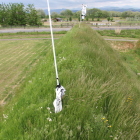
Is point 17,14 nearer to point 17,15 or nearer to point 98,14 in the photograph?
point 17,15

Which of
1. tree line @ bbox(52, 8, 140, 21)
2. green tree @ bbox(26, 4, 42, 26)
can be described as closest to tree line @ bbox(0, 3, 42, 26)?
green tree @ bbox(26, 4, 42, 26)

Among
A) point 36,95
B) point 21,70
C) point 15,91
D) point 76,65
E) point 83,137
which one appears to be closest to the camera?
point 83,137

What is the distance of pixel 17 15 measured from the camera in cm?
3944

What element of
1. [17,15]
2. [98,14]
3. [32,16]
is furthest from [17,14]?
[98,14]

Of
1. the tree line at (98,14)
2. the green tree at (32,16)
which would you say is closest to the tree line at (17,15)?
the green tree at (32,16)

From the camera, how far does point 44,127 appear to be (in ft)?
6.47

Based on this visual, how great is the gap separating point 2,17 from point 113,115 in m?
46.7

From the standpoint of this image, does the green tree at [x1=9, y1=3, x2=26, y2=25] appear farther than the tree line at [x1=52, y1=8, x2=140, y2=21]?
No

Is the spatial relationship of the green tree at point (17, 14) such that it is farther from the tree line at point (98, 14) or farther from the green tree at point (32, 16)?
the tree line at point (98, 14)

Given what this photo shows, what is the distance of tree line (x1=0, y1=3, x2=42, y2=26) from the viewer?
1558 inches

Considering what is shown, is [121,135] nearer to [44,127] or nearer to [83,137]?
[83,137]

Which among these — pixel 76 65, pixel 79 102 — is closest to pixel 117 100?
pixel 79 102

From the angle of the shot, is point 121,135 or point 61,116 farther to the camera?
point 61,116

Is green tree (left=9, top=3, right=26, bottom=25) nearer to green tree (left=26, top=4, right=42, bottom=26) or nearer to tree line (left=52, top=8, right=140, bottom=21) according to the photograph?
green tree (left=26, top=4, right=42, bottom=26)
